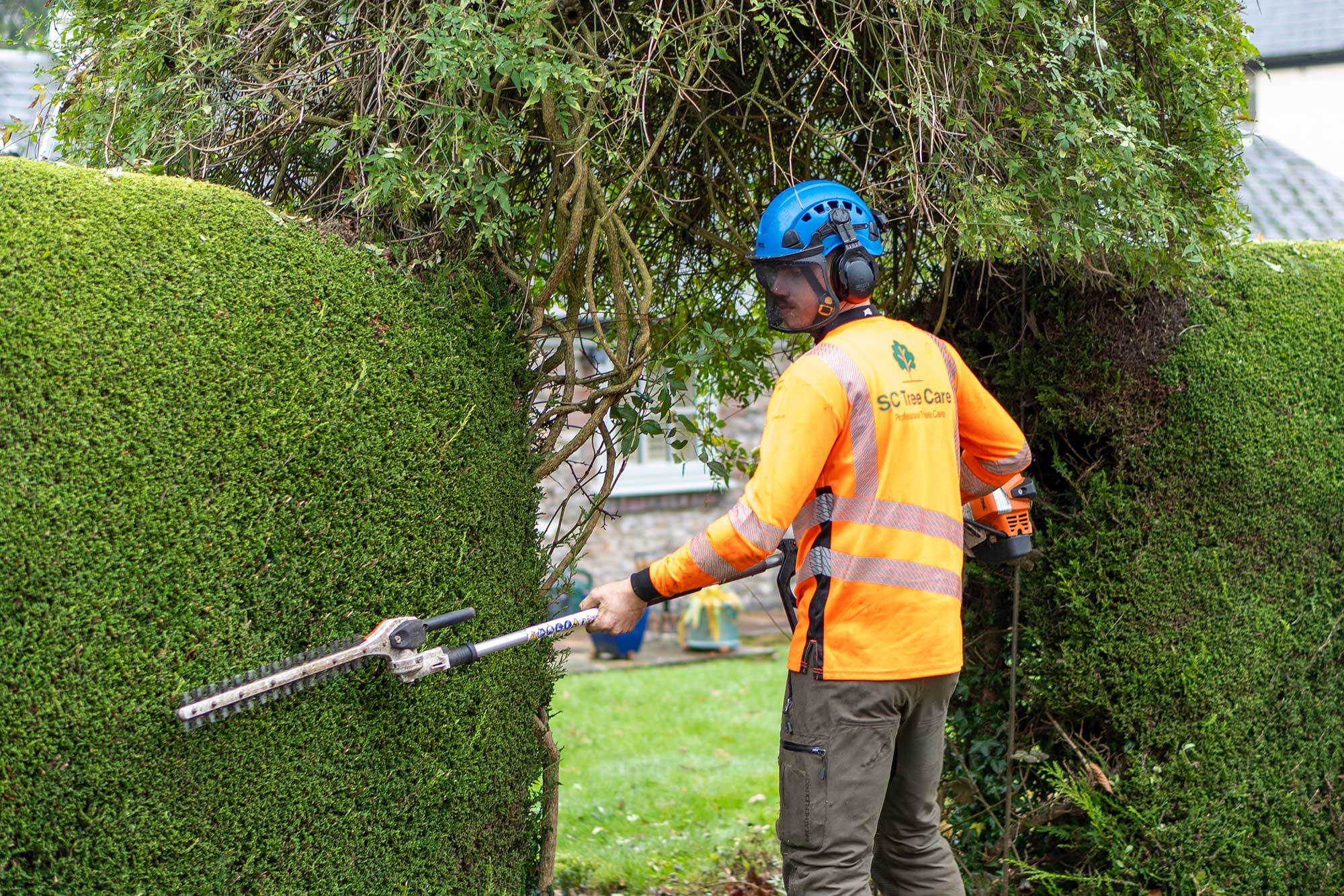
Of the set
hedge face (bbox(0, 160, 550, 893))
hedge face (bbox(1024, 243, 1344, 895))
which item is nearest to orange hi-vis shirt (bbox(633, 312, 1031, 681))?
hedge face (bbox(0, 160, 550, 893))

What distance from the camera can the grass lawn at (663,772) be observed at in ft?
18.1

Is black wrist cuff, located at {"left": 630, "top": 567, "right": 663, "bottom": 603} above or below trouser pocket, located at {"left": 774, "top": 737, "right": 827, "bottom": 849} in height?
above

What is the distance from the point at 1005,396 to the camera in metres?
4.39

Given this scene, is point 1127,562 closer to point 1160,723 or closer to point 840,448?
point 1160,723

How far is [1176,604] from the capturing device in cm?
414

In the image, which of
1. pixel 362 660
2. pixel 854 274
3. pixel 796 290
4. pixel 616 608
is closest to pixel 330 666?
pixel 362 660

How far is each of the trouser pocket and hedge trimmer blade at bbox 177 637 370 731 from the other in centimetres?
112

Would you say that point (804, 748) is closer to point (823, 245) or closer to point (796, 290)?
point (796, 290)

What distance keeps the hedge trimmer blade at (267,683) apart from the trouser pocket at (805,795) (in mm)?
1122

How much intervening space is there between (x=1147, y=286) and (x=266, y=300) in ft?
9.88

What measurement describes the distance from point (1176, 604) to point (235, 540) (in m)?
3.18

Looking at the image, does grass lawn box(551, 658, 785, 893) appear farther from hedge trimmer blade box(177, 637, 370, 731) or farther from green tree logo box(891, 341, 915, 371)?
green tree logo box(891, 341, 915, 371)

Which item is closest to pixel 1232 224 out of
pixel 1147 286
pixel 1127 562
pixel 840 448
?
pixel 1147 286

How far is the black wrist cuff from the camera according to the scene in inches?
118
